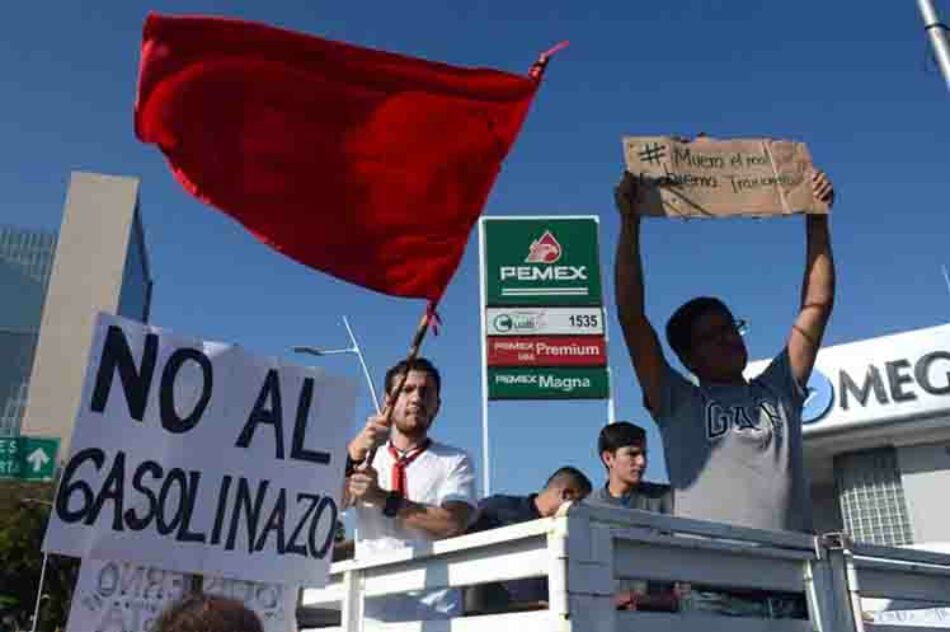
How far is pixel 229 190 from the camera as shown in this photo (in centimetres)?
363

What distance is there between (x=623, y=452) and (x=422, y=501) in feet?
5.42

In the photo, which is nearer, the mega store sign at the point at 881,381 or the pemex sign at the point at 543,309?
the pemex sign at the point at 543,309

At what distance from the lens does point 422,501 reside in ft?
11.6

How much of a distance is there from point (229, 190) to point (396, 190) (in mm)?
668

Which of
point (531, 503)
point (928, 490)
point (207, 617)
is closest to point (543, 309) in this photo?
point (928, 490)

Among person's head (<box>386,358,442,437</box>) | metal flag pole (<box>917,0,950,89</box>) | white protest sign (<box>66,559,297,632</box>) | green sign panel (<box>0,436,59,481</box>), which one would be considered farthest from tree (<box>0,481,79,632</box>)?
white protest sign (<box>66,559,297,632</box>)

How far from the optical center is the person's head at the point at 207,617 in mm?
1935

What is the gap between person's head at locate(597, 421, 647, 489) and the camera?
4789 millimetres

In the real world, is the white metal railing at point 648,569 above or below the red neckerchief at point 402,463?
below

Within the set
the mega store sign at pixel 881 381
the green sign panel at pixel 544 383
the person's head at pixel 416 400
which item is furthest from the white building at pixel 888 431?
the person's head at pixel 416 400

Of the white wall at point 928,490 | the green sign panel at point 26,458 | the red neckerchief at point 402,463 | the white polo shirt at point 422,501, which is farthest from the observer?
the green sign panel at point 26,458

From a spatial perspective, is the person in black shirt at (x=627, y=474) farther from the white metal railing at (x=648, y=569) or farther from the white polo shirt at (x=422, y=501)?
the white metal railing at (x=648, y=569)

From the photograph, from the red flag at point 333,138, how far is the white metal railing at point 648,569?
1.34 metres

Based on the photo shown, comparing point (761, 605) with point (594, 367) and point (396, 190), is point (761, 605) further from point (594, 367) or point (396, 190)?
point (594, 367)
